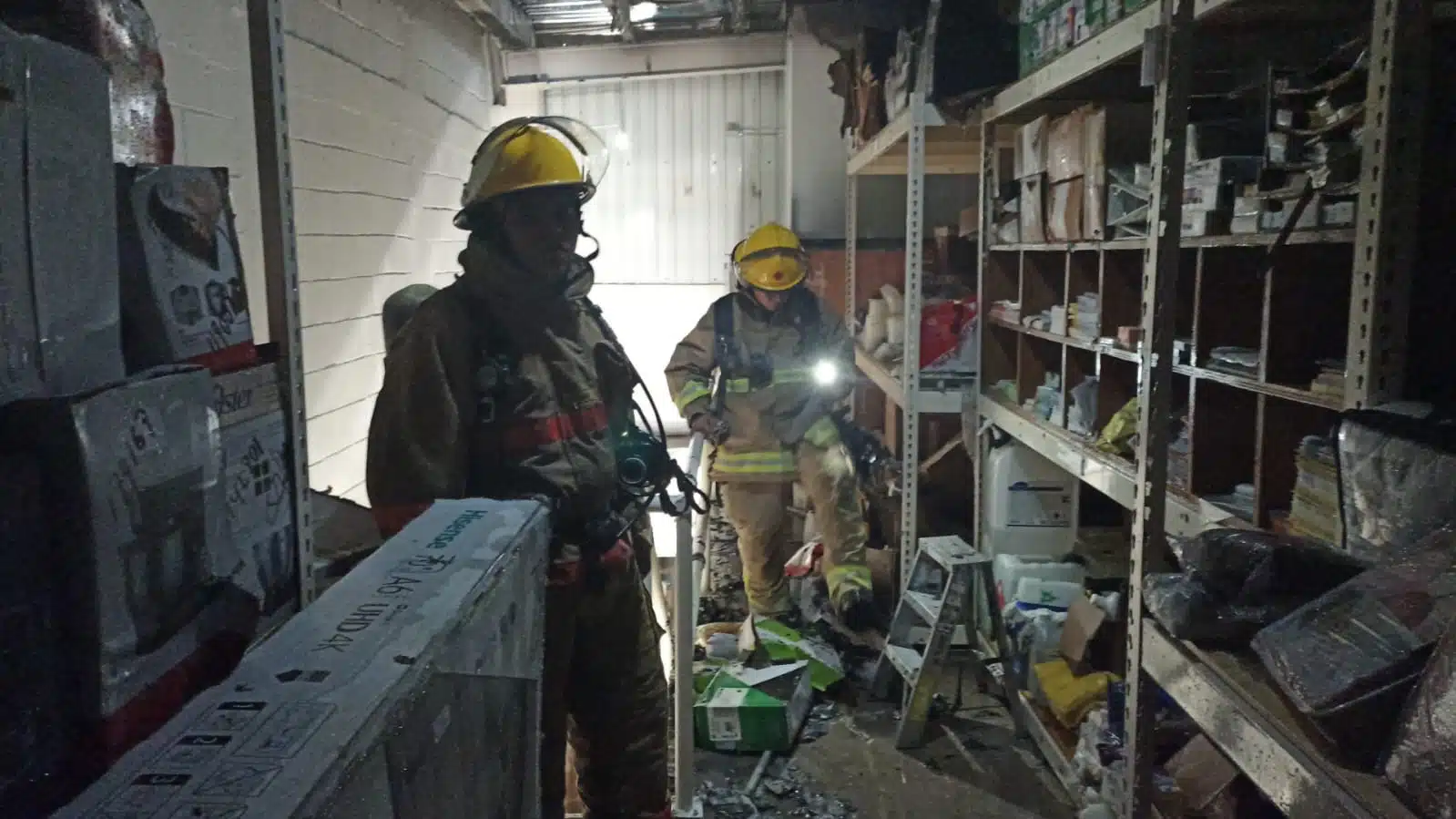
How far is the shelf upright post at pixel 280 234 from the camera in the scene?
3.95ft

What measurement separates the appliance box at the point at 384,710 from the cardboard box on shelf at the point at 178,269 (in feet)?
0.98

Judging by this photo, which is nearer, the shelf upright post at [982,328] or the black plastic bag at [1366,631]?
the black plastic bag at [1366,631]

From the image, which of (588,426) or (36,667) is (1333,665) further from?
(588,426)

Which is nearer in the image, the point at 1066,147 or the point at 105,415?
the point at 105,415

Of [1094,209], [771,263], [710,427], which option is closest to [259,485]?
[1094,209]

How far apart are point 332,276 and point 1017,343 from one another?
2.69 m

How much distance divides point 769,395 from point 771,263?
67 centimetres

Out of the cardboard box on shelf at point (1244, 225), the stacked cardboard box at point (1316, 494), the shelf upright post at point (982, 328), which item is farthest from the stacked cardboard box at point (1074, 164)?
the stacked cardboard box at point (1316, 494)

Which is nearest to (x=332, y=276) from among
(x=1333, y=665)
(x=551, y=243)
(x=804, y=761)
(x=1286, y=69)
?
(x=551, y=243)

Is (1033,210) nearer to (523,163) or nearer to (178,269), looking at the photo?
(523,163)

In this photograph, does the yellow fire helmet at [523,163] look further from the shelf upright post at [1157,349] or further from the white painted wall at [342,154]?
the shelf upright post at [1157,349]

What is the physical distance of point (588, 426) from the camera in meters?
2.53

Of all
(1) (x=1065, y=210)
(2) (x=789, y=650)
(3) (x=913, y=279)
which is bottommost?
(2) (x=789, y=650)

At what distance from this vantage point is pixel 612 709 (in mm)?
2607
